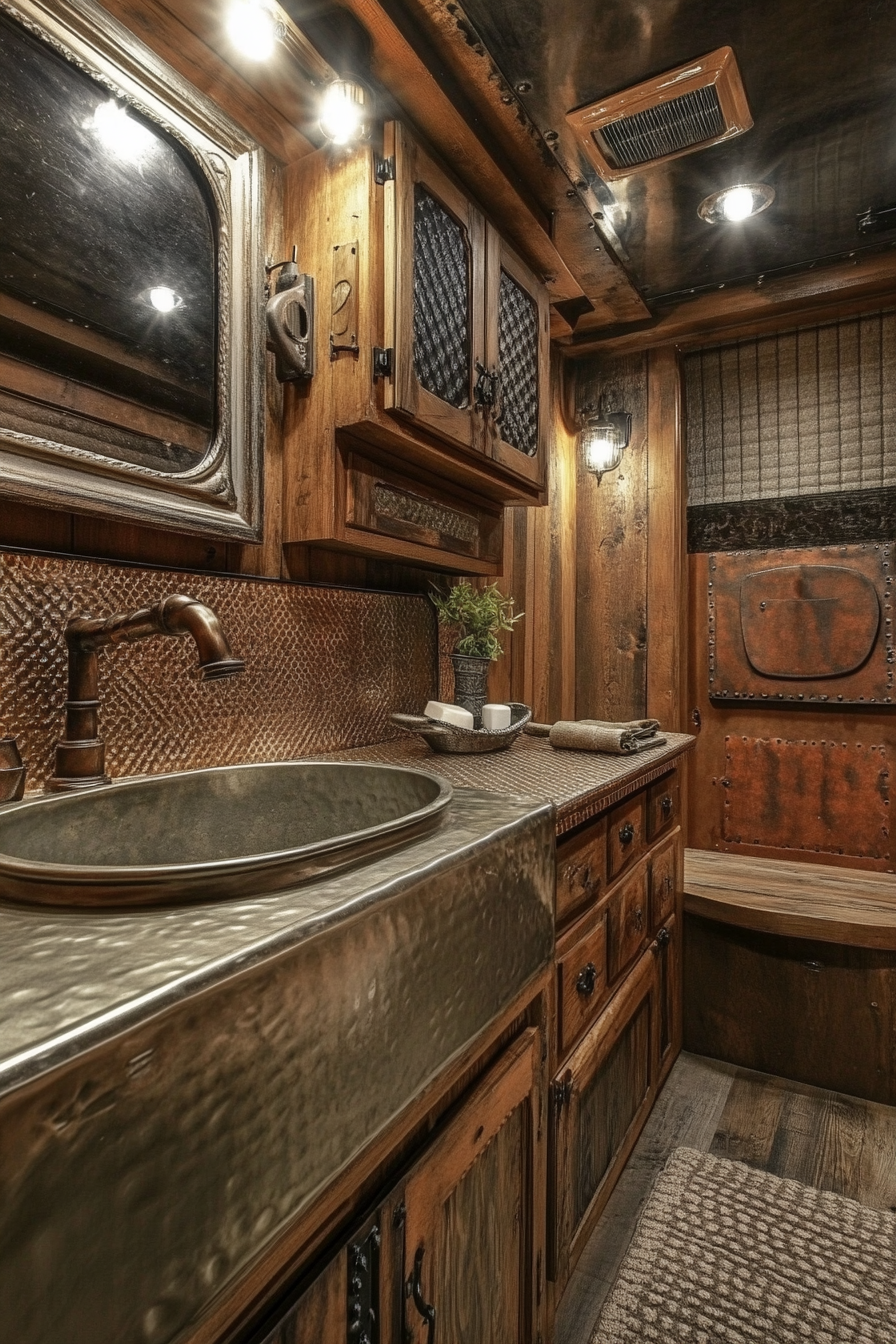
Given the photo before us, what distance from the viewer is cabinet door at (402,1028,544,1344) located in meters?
0.71

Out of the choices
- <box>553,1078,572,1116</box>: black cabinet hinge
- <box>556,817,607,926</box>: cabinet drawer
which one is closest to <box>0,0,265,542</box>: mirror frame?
<box>556,817,607,926</box>: cabinet drawer

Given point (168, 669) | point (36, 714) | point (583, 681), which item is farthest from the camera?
point (583, 681)

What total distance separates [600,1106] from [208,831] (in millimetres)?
1019

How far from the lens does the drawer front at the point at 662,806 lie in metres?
1.71

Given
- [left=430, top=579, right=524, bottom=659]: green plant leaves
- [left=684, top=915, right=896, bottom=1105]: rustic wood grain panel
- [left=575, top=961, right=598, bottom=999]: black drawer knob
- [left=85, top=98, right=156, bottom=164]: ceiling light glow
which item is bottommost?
[left=684, top=915, right=896, bottom=1105]: rustic wood grain panel

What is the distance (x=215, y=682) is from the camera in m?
1.28

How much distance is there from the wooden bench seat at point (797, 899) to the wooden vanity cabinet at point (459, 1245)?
4.35ft

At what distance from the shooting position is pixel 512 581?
2.46 m

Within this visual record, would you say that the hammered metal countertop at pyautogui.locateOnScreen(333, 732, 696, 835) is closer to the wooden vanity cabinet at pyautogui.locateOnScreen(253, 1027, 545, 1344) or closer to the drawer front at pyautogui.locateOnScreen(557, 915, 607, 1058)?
the drawer front at pyautogui.locateOnScreen(557, 915, 607, 1058)

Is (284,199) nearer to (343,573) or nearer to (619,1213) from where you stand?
(343,573)

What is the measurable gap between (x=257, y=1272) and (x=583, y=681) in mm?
2569

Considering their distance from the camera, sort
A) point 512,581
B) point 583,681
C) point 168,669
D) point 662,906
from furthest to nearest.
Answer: point 583,681
point 512,581
point 662,906
point 168,669

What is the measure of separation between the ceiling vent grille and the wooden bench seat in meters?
2.10

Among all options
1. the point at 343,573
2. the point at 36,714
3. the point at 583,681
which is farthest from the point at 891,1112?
the point at 36,714
